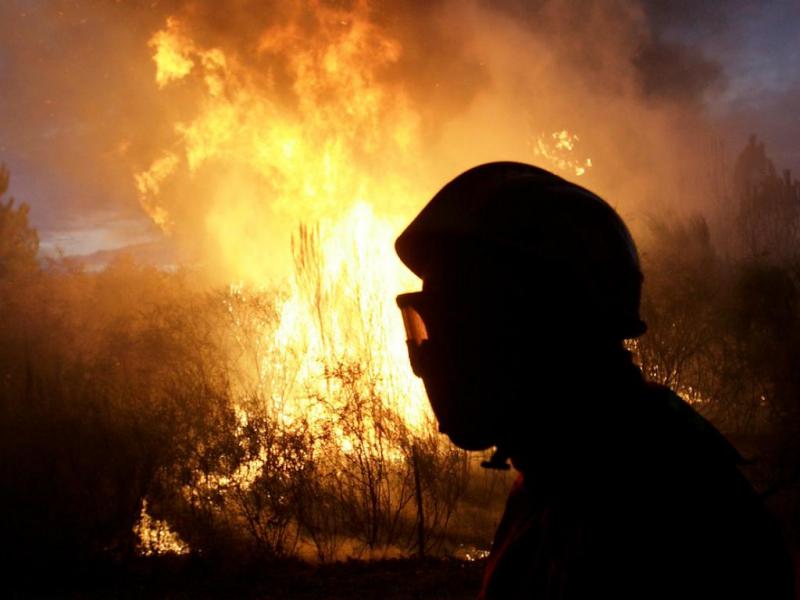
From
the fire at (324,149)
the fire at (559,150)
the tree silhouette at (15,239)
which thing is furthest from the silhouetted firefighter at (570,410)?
the tree silhouette at (15,239)

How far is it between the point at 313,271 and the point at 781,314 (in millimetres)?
17315

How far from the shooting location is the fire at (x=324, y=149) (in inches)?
875

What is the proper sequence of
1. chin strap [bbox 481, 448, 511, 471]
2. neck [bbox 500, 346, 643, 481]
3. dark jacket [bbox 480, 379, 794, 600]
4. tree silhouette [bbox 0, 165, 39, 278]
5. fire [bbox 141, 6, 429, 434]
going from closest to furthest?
dark jacket [bbox 480, 379, 794, 600]
neck [bbox 500, 346, 643, 481]
chin strap [bbox 481, 448, 511, 471]
fire [bbox 141, 6, 429, 434]
tree silhouette [bbox 0, 165, 39, 278]

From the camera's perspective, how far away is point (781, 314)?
67.6 ft

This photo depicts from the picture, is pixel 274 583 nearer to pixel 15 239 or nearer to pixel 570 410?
pixel 570 410

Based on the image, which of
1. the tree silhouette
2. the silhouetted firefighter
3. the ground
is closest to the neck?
the silhouetted firefighter

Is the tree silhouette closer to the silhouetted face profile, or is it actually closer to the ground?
the ground

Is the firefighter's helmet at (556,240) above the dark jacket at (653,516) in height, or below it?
above

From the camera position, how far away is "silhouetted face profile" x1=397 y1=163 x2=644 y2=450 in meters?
1.28

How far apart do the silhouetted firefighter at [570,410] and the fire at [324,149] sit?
1951 centimetres

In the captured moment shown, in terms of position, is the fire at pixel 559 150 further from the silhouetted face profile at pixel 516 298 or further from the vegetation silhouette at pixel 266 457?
the silhouetted face profile at pixel 516 298

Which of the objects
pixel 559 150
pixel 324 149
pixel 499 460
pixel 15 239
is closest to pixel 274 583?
pixel 499 460

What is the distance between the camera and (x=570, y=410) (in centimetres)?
126

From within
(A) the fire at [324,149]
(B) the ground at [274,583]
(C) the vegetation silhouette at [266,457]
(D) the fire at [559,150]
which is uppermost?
(D) the fire at [559,150]
